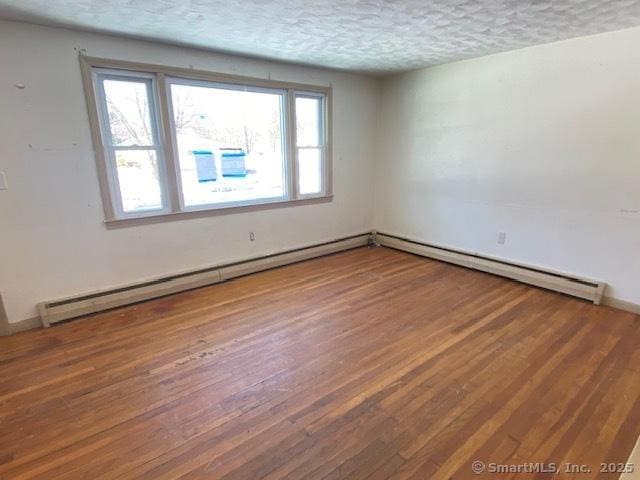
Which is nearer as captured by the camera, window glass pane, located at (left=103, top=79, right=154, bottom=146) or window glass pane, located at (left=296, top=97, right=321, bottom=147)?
window glass pane, located at (left=103, top=79, right=154, bottom=146)

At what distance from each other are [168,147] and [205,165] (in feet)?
1.44

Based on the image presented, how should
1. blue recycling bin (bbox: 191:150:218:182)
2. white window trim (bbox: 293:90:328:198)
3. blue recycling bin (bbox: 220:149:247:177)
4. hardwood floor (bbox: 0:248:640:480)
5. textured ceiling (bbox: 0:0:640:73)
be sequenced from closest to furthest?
hardwood floor (bbox: 0:248:640:480) → textured ceiling (bbox: 0:0:640:73) → blue recycling bin (bbox: 191:150:218:182) → blue recycling bin (bbox: 220:149:247:177) → white window trim (bbox: 293:90:328:198)

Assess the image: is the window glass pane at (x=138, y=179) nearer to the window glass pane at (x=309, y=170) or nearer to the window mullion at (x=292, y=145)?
the window mullion at (x=292, y=145)

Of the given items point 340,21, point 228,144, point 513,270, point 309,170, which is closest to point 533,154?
point 513,270

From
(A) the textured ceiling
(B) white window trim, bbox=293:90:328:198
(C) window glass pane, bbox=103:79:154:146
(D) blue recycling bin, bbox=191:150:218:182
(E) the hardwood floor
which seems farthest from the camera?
(B) white window trim, bbox=293:90:328:198

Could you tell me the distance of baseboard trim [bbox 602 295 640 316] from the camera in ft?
9.98

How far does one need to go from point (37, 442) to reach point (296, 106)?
386cm

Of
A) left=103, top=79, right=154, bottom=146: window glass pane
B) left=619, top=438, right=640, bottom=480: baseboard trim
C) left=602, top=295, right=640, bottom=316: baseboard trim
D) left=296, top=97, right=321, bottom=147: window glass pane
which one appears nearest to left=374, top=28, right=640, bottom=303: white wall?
left=602, top=295, right=640, bottom=316: baseboard trim

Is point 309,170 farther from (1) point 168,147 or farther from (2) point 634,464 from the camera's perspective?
(2) point 634,464

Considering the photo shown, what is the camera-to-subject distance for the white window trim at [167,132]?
2.95 m

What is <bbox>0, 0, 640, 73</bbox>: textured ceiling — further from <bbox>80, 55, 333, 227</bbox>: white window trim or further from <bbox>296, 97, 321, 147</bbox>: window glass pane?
<bbox>296, 97, 321, 147</bbox>: window glass pane

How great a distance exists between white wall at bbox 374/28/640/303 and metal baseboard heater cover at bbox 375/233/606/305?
0.09 meters

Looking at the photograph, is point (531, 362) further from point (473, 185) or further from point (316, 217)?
point (316, 217)

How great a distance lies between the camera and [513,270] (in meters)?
3.78
